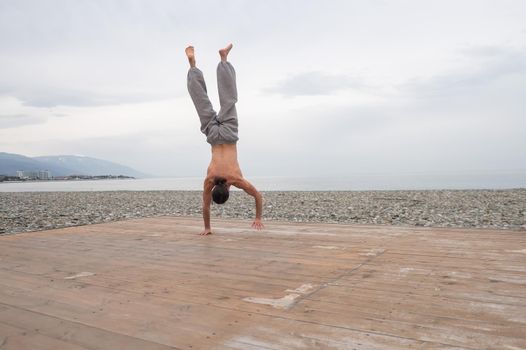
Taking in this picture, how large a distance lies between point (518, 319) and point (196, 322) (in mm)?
2014

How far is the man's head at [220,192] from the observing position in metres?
6.47

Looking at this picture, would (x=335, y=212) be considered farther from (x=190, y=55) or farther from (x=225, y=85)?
(x=190, y=55)

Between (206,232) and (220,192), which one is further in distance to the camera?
(206,232)

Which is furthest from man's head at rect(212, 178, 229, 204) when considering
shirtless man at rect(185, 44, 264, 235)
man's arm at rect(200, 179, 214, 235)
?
man's arm at rect(200, 179, 214, 235)

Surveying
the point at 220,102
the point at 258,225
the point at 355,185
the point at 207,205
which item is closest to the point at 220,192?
the point at 207,205

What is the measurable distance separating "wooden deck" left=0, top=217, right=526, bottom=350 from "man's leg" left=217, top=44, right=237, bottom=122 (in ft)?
7.16

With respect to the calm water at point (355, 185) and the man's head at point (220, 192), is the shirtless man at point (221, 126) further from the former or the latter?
the calm water at point (355, 185)

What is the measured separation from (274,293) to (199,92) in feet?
14.1

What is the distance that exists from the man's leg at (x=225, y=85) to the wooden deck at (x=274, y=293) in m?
2.18

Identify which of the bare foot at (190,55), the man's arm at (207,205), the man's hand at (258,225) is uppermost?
the bare foot at (190,55)

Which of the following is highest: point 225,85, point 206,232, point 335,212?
point 225,85

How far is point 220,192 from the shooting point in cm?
649

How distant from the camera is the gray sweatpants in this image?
6.84 metres

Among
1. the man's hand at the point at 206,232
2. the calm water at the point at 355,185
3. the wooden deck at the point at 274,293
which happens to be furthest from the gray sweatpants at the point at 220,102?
the calm water at the point at 355,185
